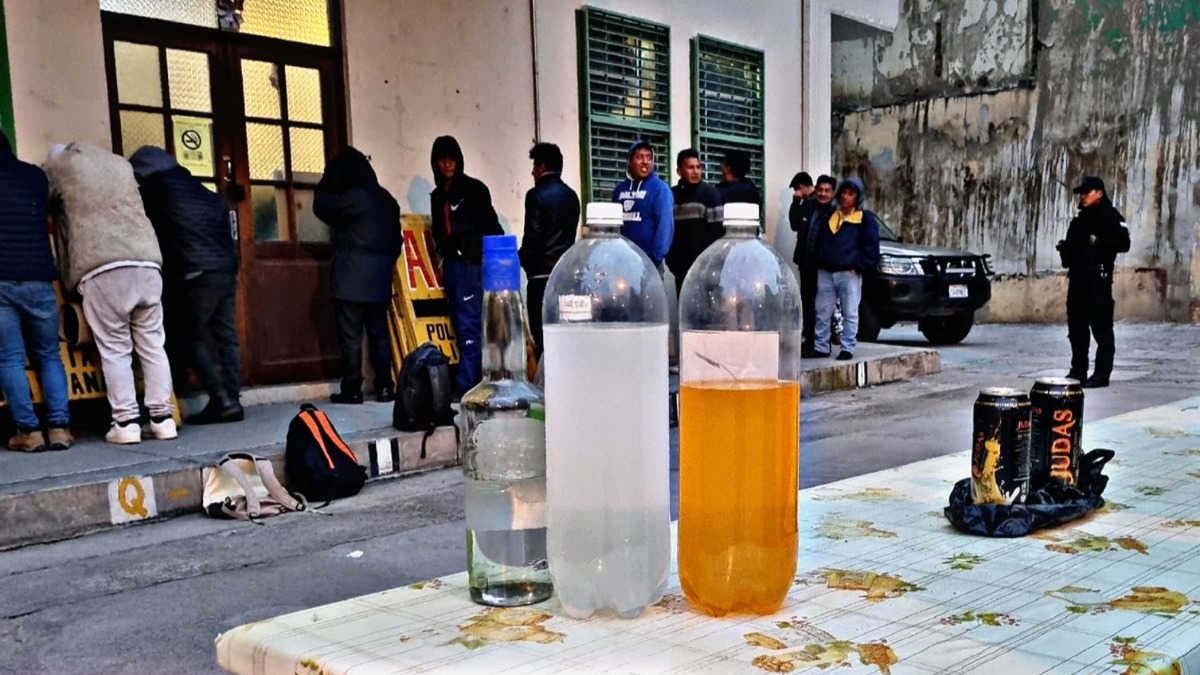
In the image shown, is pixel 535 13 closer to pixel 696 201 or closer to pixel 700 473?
pixel 696 201

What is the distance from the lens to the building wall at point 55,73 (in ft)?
17.5

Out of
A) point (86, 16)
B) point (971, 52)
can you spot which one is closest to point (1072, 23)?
point (971, 52)

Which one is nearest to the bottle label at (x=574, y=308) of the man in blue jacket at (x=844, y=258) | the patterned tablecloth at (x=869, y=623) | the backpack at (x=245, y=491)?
the patterned tablecloth at (x=869, y=623)

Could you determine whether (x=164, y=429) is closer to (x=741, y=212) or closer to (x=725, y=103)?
(x=741, y=212)

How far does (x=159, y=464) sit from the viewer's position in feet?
15.7

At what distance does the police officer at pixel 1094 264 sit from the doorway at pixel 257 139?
594cm

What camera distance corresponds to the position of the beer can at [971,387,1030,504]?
164 centimetres

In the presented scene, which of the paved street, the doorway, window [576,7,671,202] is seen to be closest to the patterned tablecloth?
the paved street

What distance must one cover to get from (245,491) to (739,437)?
155 inches

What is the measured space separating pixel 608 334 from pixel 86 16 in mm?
5603

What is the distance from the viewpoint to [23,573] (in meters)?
3.78

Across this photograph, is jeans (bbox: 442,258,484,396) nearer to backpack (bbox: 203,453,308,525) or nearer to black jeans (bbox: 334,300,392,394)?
black jeans (bbox: 334,300,392,394)

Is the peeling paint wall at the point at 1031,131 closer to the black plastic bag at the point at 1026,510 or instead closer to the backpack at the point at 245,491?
the backpack at the point at 245,491

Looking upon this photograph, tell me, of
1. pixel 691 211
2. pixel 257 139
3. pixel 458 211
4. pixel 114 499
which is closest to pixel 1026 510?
pixel 114 499
